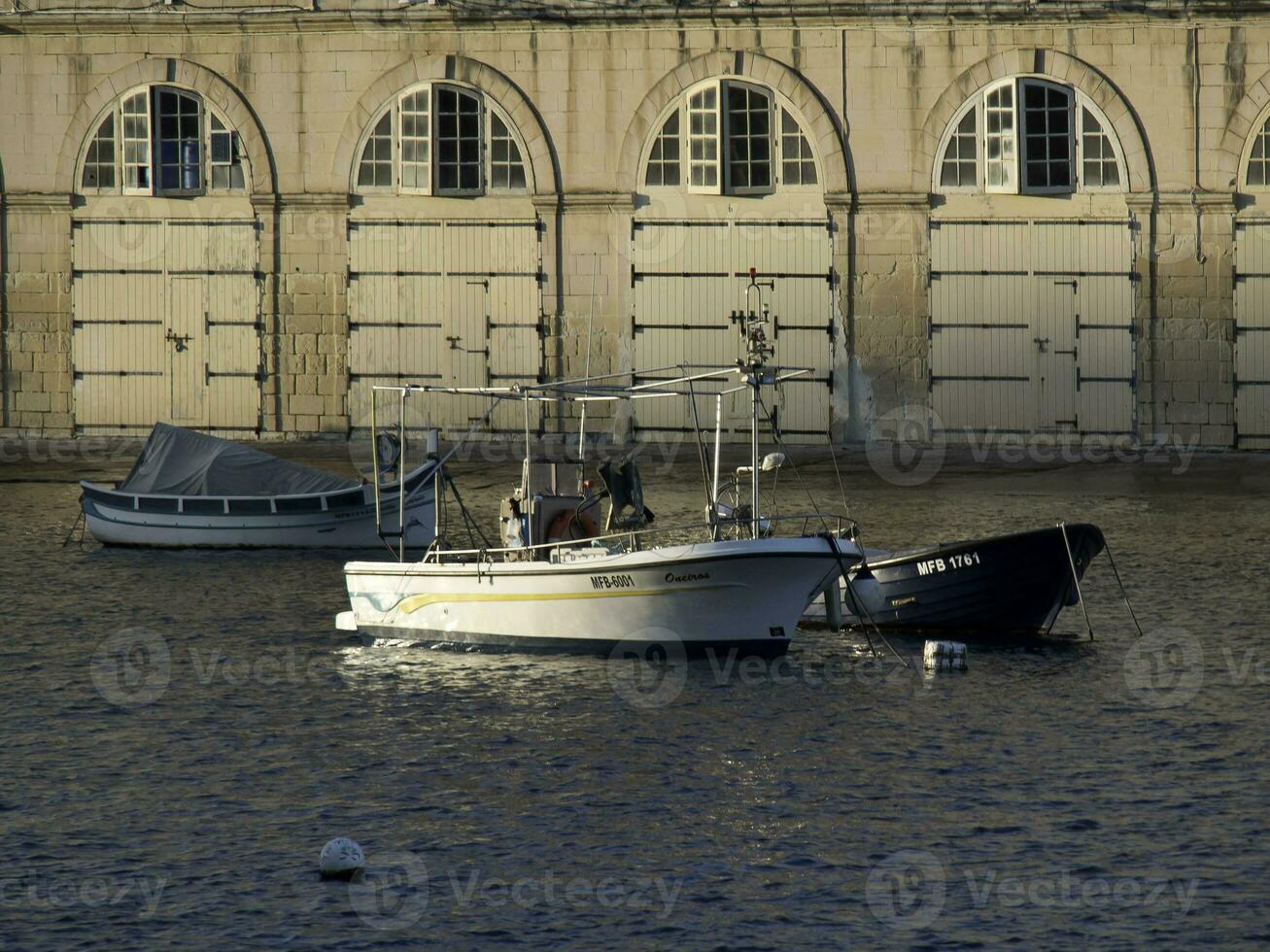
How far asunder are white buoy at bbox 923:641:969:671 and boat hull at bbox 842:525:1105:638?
135 centimetres

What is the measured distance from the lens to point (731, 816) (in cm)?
1441

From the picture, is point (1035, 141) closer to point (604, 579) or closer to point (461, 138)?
point (461, 138)

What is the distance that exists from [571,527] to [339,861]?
852 cm

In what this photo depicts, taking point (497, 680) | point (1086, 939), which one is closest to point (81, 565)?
point (497, 680)

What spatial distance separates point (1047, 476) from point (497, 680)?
1560 cm

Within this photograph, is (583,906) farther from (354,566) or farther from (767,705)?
(354,566)

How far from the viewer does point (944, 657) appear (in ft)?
62.4

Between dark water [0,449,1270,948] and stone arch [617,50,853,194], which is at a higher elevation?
stone arch [617,50,853,194]
